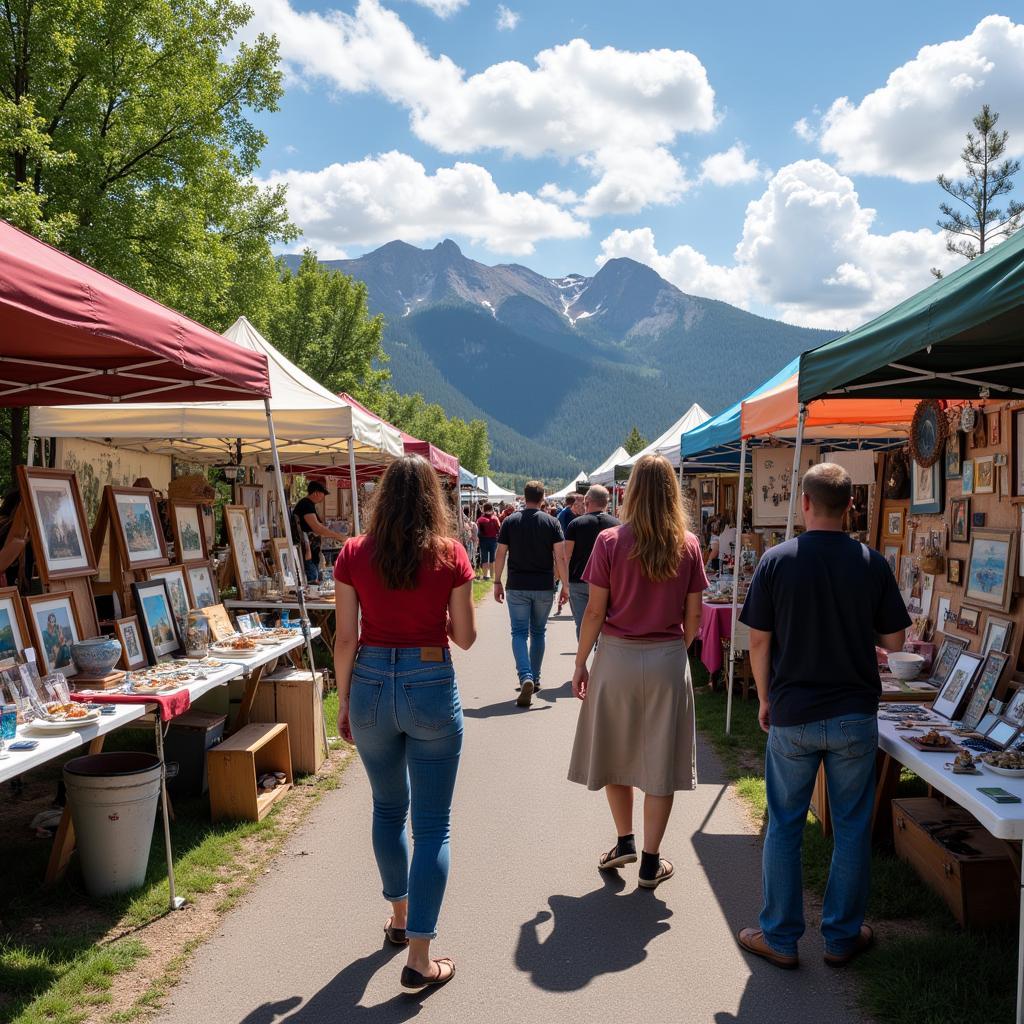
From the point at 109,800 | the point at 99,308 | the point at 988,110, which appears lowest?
the point at 109,800

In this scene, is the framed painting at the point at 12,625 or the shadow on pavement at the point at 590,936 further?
the framed painting at the point at 12,625

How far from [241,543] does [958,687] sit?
621cm

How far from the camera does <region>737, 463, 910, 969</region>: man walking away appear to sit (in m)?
3.10

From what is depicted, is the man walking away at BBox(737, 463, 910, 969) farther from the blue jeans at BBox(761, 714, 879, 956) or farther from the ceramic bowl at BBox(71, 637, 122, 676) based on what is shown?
the ceramic bowl at BBox(71, 637, 122, 676)

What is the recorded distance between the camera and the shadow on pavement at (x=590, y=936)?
3238 mm

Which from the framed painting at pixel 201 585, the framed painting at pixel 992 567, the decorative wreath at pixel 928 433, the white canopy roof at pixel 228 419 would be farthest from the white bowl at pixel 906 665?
the white canopy roof at pixel 228 419

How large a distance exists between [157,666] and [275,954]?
2.11m

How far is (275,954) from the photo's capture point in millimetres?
3389

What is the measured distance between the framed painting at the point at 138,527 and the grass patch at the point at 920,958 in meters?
4.35

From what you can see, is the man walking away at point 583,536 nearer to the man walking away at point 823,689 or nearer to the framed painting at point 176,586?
the framed painting at point 176,586

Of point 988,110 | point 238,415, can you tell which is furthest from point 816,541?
point 988,110

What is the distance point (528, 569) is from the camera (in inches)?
313

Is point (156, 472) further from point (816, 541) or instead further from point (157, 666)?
point (816, 541)

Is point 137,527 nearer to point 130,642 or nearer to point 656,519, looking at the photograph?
point 130,642
